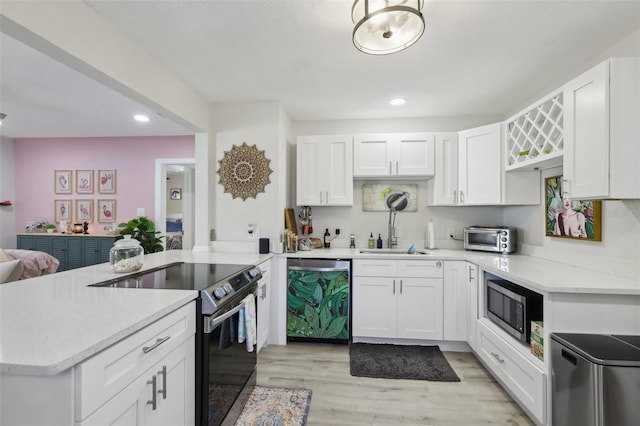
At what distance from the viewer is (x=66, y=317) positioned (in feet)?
3.51

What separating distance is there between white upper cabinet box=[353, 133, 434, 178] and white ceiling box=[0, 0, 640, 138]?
1.12 feet

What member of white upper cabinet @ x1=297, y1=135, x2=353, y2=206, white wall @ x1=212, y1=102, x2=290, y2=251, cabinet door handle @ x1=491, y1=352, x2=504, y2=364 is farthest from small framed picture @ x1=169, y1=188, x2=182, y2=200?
cabinet door handle @ x1=491, y1=352, x2=504, y2=364

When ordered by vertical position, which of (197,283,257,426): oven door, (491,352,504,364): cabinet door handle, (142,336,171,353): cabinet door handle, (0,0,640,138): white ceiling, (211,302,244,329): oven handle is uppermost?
(0,0,640,138): white ceiling

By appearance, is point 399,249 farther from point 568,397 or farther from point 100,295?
point 100,295

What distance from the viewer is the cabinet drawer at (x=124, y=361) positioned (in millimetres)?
831

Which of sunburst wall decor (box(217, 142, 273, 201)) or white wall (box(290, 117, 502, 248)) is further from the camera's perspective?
white wall (box(290, 117, 502, 248))

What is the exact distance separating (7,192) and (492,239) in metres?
7.39

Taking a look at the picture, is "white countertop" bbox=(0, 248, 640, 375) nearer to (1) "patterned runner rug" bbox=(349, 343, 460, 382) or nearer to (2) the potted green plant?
(1) "patterned runner rug" bbox=(349, 343, 460, 382)

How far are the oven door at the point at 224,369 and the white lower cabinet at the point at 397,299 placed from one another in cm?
128

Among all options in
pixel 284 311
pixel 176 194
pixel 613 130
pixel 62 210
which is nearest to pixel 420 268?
pixel 284 311

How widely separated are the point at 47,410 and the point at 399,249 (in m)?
3.14

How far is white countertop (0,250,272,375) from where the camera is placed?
78cm

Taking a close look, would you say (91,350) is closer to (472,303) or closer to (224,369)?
(224,369)

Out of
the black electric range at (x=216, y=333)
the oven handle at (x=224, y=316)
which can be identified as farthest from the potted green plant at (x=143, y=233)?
the oven handle at (x=224, y=316)
